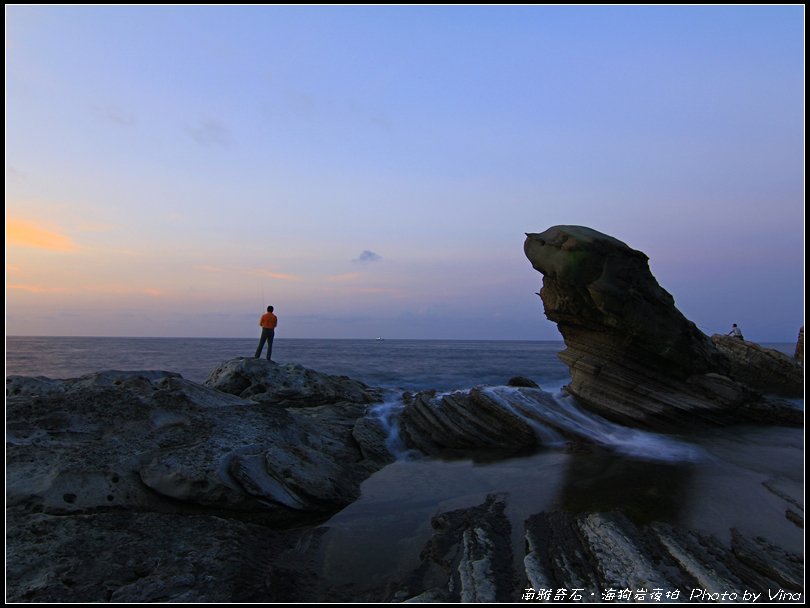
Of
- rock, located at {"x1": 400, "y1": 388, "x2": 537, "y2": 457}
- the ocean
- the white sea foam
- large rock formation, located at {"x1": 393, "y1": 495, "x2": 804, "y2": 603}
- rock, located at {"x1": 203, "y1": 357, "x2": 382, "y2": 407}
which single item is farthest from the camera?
rock, located at {"x1": 203, "y1": 357, "x2": 382, "y2": 407}

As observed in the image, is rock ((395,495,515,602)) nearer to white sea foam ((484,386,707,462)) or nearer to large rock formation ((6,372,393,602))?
large rock formation ((6,372,393,602))

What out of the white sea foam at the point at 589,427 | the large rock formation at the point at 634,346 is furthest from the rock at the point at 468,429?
the large rock formation at the point at 634,346

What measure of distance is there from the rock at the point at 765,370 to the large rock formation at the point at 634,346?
236 inches

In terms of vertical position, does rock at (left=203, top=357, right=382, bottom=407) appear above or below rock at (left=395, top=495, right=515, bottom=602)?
above

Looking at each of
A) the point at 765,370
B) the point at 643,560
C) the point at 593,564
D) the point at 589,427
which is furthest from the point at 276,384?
the point at 765,370

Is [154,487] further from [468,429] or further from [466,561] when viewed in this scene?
[468,429]

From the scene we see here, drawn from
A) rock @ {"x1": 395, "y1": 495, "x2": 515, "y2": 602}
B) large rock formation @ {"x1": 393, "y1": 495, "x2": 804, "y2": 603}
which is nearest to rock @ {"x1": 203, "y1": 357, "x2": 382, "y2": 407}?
rock @ {"x1": 395, "y1": 495, "x2": 515, "y2": 602}

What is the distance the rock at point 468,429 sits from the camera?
1023cm

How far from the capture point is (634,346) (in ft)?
42.2

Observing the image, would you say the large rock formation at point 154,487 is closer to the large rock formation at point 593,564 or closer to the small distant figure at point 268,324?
the large rock formation at point 593,564

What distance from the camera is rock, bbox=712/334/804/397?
1803 centimetres

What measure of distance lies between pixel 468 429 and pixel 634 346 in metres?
5.76

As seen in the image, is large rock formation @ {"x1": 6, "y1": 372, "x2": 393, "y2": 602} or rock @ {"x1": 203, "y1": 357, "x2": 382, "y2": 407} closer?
large rock formation @ {"x1": 6, "y1": 372, "x2": 393, "y2": 602}

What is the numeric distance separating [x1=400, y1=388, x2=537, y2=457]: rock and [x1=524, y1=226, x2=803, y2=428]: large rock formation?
3618mm
